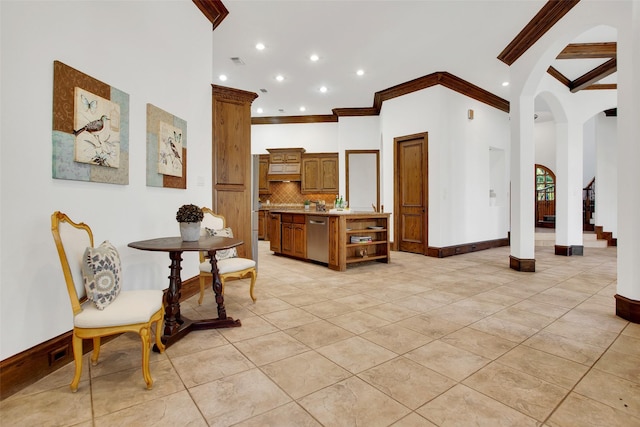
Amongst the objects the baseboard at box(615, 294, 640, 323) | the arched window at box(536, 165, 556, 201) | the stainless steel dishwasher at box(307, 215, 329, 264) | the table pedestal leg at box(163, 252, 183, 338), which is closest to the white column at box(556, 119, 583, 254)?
the baseboard at box(615, 294, 640, 323)

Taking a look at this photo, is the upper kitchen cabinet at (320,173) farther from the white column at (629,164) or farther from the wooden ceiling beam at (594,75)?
the white column at (629,164)

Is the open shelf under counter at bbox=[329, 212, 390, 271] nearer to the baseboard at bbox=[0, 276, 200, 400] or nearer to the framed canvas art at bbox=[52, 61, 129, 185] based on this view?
the framed canvas art at bbox=[52, 61, 129, 185]

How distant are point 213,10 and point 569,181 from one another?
22.9 ft

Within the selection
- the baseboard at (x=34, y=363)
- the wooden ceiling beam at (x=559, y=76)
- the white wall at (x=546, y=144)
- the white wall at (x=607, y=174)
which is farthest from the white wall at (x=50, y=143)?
the white wall at (x=546, y=144)

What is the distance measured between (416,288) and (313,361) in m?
2.21

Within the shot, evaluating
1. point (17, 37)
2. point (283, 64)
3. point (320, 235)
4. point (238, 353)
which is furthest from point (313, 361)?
point (283, 64)

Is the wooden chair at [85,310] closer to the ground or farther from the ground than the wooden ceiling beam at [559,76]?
closer to the ground

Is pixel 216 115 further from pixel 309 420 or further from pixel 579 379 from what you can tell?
pixel 579 379

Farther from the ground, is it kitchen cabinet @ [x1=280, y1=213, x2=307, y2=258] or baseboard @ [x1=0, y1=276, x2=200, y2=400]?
kitchen cabinet @ [x1=280, y1=213, x2=307, y2=258]

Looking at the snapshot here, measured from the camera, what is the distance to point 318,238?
5316 millimetres

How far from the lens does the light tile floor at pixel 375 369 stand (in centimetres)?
155

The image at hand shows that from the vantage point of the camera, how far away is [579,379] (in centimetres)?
186

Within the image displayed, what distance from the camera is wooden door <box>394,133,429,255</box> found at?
20.8 feet

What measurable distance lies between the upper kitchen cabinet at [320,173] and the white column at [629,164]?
6.29 meters
